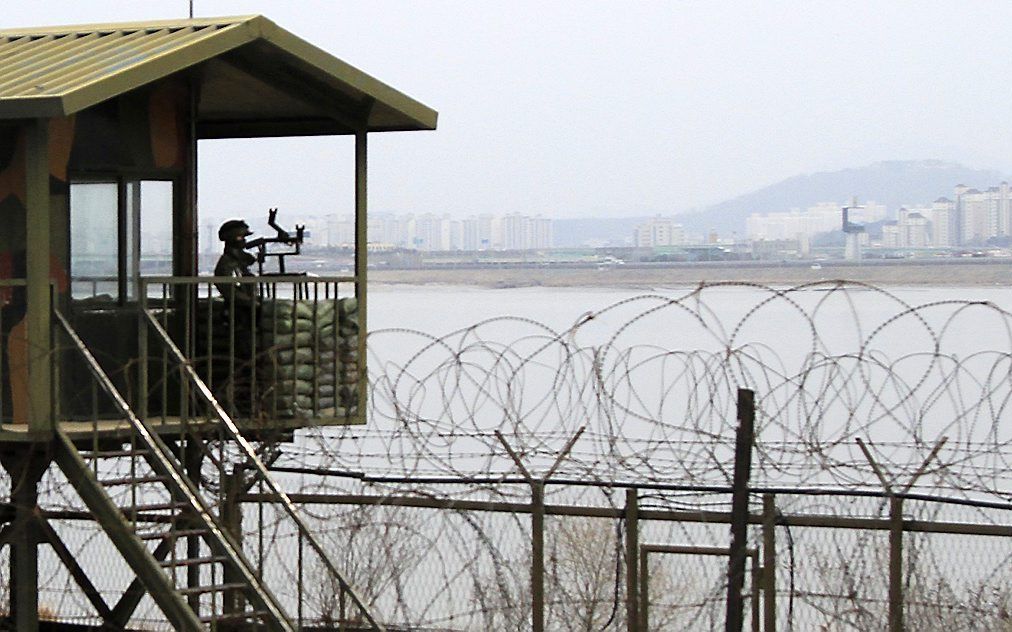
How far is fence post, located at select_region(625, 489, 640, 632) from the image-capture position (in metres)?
13.7

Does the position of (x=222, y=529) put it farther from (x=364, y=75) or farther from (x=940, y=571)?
(x=940, y=571)

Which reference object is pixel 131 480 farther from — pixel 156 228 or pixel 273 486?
pixel 156 228

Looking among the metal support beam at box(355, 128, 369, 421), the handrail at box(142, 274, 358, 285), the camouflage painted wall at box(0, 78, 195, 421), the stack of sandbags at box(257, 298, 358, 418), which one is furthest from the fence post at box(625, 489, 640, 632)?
the camouflage painted wall at box(0, 78, 195, 421)

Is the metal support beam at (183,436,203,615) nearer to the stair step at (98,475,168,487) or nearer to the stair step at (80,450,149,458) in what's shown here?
the stair step at (80,450,149,458)

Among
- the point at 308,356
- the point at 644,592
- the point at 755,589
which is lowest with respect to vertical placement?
the point at 644,592

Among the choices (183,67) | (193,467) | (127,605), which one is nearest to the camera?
(183,67)

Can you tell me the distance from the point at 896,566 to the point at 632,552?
195 cm

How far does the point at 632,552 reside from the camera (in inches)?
541

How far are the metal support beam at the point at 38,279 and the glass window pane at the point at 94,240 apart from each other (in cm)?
119

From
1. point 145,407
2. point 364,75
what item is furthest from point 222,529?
point 364,75

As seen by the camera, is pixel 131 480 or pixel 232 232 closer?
pixel 131 480

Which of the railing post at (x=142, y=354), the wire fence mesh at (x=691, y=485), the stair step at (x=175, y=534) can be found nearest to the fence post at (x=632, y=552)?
the wire fence mesh at (x=691, y=485)

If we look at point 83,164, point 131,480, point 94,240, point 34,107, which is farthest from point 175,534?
point 83,164

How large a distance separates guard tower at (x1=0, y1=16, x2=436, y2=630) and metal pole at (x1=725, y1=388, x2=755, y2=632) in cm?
287
